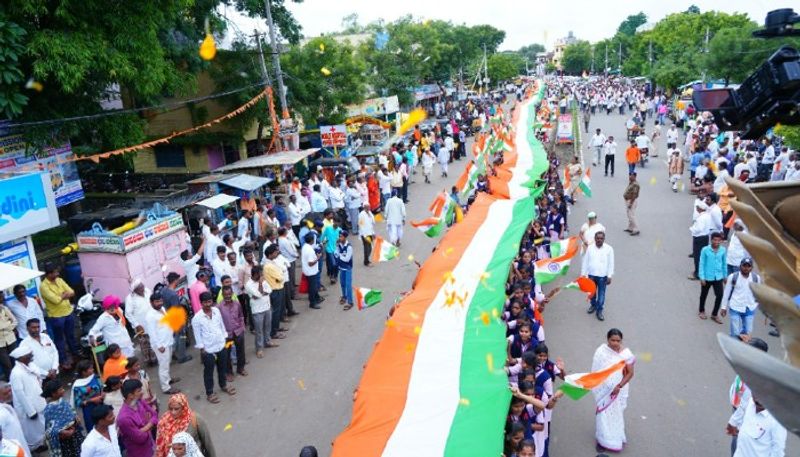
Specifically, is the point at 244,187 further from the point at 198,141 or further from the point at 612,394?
the point at 612,394

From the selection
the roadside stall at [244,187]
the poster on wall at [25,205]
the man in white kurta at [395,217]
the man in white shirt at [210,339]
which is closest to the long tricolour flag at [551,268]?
the man in white shirt at [210,339]

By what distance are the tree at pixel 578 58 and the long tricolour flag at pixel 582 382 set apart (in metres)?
95.3

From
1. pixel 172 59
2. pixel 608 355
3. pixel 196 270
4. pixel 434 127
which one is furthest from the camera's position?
pixel 434 127

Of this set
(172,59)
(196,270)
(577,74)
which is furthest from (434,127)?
(577,74)

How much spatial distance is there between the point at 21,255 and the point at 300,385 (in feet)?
17.3

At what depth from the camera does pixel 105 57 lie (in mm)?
10680

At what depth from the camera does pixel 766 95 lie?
2.38m

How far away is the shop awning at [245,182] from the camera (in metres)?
14.3

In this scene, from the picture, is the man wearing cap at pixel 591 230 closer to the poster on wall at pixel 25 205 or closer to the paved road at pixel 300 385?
the paved road at pixel 300 385

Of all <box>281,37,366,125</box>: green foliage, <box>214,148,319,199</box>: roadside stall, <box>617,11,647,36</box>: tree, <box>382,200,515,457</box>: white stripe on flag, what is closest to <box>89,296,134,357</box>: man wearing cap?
<box>382,200,515,457</box>: white stripe on flag

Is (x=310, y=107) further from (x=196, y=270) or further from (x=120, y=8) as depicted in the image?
(x=196, y=270)

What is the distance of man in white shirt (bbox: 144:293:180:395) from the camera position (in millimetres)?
7301

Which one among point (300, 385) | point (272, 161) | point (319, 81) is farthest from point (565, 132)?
point (300, 385)

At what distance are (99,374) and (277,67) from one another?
37.9 ft
